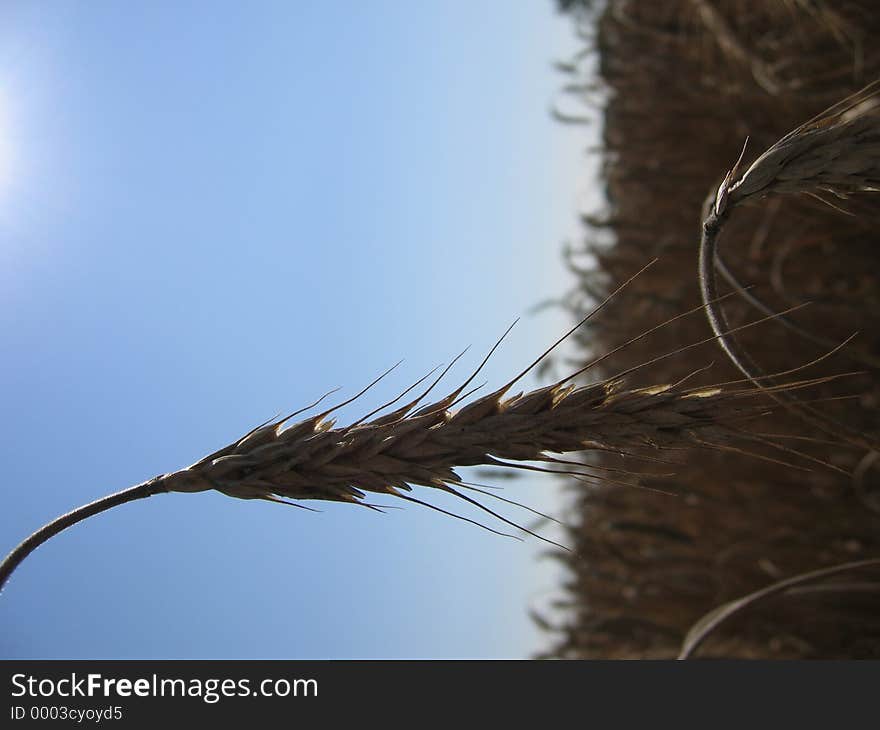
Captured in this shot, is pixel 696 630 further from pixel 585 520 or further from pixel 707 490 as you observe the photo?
pixel 585 520

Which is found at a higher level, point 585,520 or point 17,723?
point 585,520

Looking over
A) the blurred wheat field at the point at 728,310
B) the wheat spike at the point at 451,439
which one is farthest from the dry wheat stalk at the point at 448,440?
the blurred wheat field at the point at 728,310

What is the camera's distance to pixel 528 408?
0.87 meters

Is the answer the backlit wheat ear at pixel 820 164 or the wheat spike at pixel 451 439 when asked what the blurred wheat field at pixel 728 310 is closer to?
the backlit wheat ear at pixel 820 164

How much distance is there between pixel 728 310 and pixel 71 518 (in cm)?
308

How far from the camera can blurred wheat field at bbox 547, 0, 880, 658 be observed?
284cm

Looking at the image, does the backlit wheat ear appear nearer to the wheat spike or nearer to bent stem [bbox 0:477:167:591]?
the wheat spike

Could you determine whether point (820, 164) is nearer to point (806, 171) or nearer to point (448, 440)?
point (806, 171)

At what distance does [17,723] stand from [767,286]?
117 inches

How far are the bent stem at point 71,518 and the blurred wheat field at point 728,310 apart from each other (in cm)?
195

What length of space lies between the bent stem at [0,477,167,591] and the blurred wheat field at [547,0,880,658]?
1950mm

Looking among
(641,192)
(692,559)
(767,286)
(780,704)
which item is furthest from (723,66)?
(780,704)

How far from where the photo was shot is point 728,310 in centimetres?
346

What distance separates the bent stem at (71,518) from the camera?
89 centimetres
